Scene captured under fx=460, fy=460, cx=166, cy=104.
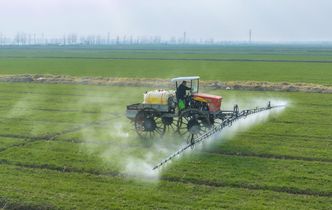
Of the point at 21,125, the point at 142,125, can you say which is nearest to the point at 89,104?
the point at 21,125

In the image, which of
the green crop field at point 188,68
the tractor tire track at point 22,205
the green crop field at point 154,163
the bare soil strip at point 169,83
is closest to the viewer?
the tractor tire track at point 22,205

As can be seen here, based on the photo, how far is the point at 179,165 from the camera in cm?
1552

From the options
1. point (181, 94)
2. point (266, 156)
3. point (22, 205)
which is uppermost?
point (181, 94)

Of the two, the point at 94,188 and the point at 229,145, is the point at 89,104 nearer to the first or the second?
the point at 229,145

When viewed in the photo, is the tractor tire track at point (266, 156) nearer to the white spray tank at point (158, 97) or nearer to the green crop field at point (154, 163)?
the green crop field at point (154, 163)

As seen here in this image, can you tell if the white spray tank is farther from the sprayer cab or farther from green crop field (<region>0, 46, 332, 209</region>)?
green crop field (<region>0, 46, 332, 209</region>)

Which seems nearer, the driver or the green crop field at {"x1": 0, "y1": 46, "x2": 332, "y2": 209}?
the green crop field at {"x1": 0, "y1": 46, "x2": 332, "y2": 209}

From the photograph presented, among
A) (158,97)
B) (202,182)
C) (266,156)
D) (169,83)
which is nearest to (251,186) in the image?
(202,182)

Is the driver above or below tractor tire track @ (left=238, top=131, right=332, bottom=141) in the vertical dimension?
above

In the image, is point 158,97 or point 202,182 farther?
point 158,97

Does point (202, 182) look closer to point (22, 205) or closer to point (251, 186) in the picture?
point (251, 186)

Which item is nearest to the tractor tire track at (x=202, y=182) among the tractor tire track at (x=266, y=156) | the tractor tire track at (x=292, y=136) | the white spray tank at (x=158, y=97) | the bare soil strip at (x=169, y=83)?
the tractor tire track at (x=266, y=156)

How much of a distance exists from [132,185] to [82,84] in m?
31.9

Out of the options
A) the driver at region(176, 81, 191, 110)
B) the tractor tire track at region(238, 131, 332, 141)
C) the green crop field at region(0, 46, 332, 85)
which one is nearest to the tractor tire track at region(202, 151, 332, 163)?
the driver at region(176, 81, 191, 110)
